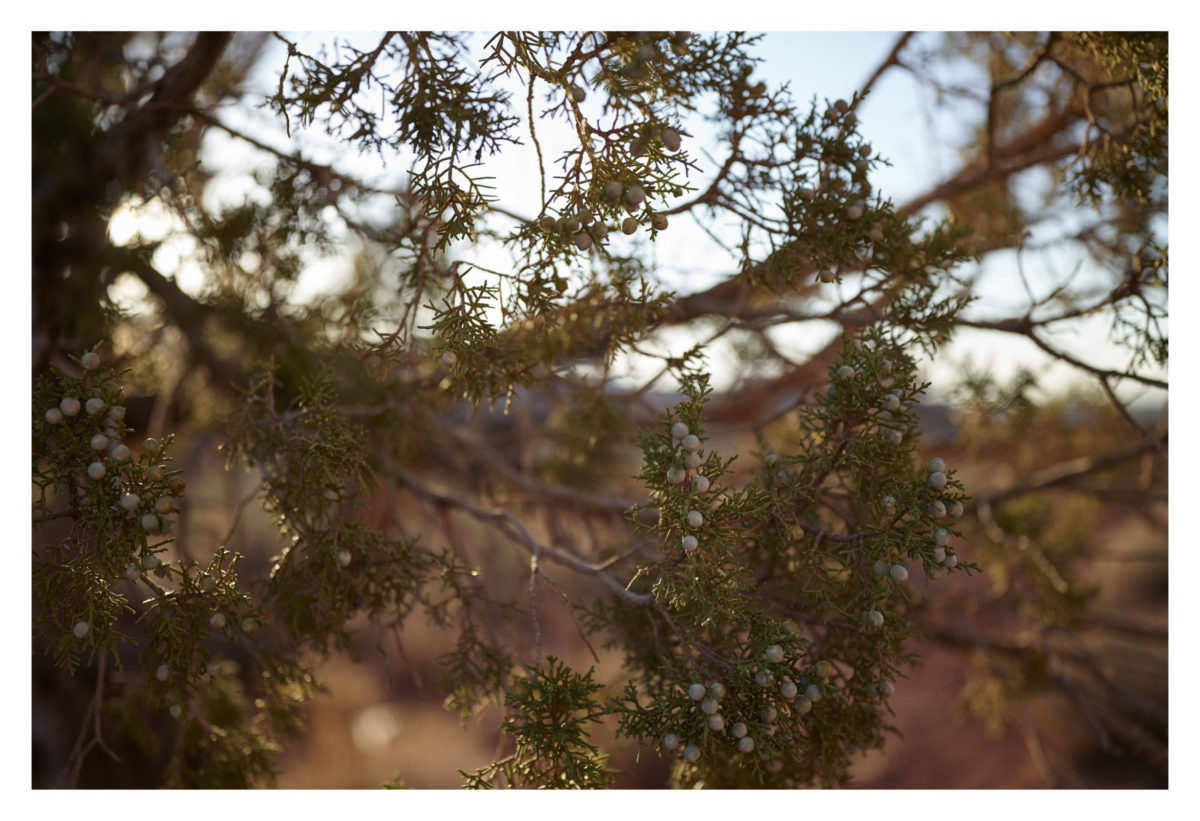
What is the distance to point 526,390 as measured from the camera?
0.88m

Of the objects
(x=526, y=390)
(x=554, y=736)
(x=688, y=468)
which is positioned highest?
(x=526, y=390)

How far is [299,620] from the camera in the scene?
88 centimetres

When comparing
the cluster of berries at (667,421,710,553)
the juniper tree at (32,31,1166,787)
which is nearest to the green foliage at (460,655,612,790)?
the juniper tree at (32,31,1166,787)

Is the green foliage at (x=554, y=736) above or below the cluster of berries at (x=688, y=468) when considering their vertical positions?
below

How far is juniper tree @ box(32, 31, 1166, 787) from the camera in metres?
0.71

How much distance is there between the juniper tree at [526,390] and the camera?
27.9 inches

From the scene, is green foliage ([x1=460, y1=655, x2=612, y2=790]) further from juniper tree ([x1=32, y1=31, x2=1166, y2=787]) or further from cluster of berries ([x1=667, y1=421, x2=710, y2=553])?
cluster of berries ([x1=667, y1=421, x2=710, y2=553])

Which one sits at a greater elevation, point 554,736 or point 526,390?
point 526,390

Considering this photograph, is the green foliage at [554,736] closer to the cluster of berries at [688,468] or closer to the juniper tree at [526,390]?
the juniper tree at [526,390]

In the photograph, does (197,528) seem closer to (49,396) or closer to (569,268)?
(49,396)

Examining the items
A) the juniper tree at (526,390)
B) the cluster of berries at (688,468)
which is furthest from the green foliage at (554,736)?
the cluster of berries at (688,468)

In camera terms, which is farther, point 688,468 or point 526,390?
point 526,390
